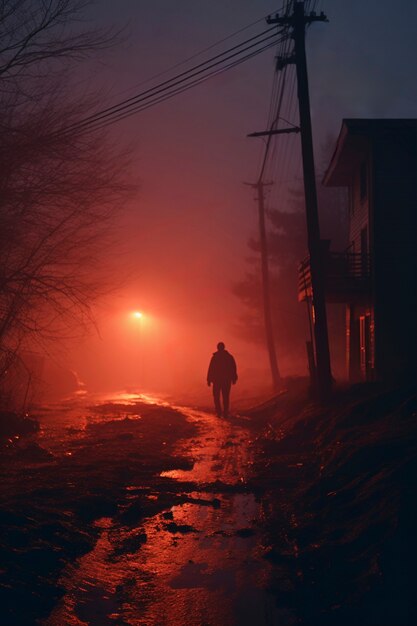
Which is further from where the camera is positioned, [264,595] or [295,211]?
[295,211]

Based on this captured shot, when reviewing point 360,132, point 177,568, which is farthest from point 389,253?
point 177,568

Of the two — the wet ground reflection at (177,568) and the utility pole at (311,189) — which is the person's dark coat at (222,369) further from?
the wet ground reflection at (177,568)

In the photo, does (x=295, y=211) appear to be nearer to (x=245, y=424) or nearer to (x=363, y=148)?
→ (x=363, y=148)

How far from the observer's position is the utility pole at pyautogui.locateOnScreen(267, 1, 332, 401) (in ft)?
54.5

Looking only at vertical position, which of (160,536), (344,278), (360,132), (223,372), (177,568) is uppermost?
(360,132)

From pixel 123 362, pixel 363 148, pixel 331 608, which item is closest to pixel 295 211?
pixel 363 148

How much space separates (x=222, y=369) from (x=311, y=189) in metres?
5.98

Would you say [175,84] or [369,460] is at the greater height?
[175,84]

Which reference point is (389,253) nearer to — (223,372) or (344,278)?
(344,278)

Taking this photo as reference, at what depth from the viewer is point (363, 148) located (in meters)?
23.5

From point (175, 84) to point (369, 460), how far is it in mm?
11214

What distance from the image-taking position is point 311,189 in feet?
54.3

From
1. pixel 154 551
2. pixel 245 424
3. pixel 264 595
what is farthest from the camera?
pixel 245 424

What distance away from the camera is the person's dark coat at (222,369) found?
19641 mm
